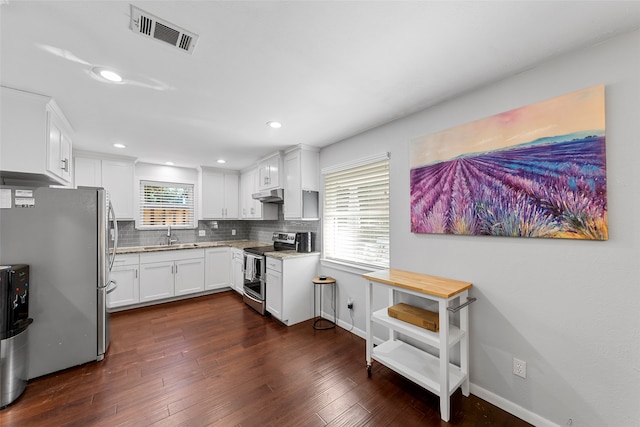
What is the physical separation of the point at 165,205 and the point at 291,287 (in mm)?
3230

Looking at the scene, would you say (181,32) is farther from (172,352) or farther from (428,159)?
(172,352)

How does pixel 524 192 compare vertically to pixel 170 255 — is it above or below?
above

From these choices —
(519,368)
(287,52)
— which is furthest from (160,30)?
(519,368)

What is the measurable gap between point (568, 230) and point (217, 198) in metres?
5.14

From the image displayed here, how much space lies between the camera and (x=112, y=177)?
4.03m

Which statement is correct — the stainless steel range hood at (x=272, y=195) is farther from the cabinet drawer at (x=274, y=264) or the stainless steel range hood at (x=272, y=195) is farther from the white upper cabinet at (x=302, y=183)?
the cabinet drawer at (x=274, y=264)

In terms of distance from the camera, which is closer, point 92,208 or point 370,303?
point 370,303

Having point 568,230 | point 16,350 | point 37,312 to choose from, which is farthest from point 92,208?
point 568,230

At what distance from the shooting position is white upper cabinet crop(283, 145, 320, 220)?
11.3 ft

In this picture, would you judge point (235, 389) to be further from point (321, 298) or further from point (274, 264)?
point (321, 298)

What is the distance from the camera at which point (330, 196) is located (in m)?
3.49

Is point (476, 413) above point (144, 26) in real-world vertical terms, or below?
below

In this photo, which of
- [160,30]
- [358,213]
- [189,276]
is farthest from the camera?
[189,276]

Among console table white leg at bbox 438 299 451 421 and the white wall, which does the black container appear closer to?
the white wall
